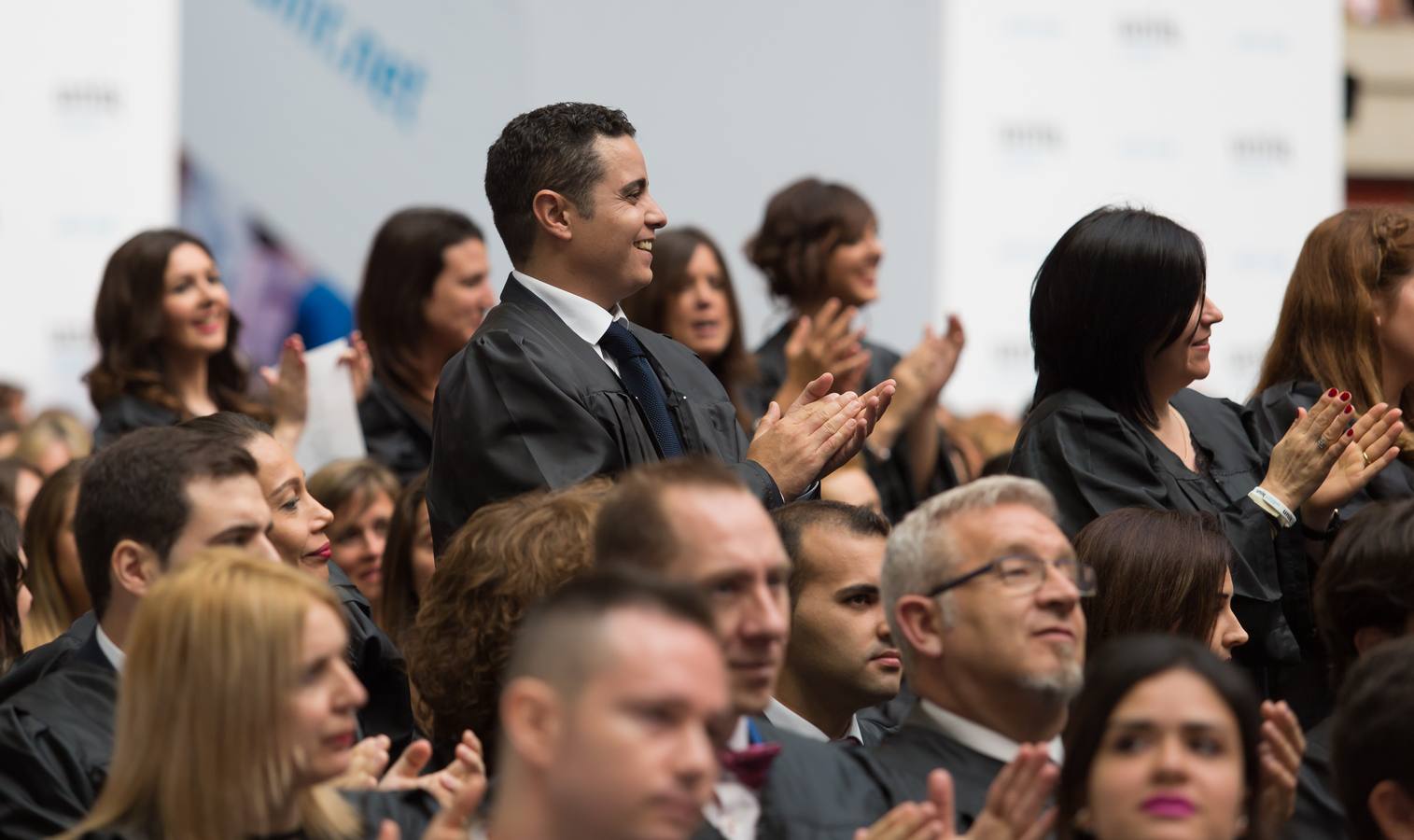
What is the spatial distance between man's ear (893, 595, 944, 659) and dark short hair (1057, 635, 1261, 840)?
14.0 inches

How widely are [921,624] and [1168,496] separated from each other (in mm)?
1198

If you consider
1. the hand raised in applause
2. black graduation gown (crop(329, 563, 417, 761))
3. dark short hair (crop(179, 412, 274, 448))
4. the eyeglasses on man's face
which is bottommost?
Result: black graduation gown (crop(329, 563, 417, 761))

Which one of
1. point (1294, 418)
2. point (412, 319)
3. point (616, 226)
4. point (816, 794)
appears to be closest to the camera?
point (816, 794)

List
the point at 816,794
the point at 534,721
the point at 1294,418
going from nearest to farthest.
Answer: the point at 534,721 < the point at 816,794 < the point at 1294,418

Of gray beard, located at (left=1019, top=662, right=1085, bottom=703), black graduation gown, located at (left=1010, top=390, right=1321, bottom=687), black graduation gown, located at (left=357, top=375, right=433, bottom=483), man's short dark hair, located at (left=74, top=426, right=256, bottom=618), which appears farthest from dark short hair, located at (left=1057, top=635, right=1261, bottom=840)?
black graduation gown, located at (left=357, top=375, right=433, bottom=483)

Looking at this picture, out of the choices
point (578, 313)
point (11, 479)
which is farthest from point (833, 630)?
point (11, 479)

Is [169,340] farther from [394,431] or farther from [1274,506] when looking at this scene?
[1274,506]

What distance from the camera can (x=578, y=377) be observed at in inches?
173

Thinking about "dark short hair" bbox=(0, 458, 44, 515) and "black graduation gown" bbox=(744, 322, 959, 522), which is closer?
"dark short hair" bbox=(0, 458, 44, 515)

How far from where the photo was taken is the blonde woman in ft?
10.1

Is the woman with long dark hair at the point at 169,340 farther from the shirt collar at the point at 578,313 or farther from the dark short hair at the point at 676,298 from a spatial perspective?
the shirt collar at the point at 578,313

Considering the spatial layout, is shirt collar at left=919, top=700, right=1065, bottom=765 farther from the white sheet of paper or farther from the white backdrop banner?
the white backdrop banner

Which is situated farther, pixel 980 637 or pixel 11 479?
pixel 11 479

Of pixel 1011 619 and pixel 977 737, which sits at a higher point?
pixel 1011 619
